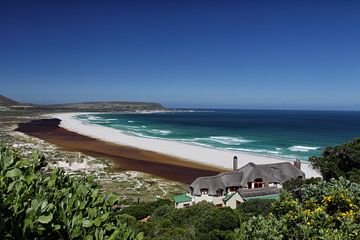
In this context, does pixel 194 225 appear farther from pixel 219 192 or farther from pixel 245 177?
pixel 245 177

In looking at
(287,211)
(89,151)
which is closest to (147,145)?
(89,151)

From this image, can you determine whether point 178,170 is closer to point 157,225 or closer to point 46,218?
point 157,225

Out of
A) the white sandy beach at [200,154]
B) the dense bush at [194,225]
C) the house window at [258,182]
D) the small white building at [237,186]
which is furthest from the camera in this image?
the white sandy beach at [200,154]

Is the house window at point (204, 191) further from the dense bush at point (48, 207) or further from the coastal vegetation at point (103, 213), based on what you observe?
the dense bush at point (48, 207)

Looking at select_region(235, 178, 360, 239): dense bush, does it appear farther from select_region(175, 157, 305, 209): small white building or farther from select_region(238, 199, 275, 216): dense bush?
select_region(175, 157, 305, 209): small white building

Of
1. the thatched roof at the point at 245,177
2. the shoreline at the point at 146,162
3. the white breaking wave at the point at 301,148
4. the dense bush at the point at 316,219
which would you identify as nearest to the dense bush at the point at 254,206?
the thatched roof at the point at 245,177

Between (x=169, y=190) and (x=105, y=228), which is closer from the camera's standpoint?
(x=105, y=228)
